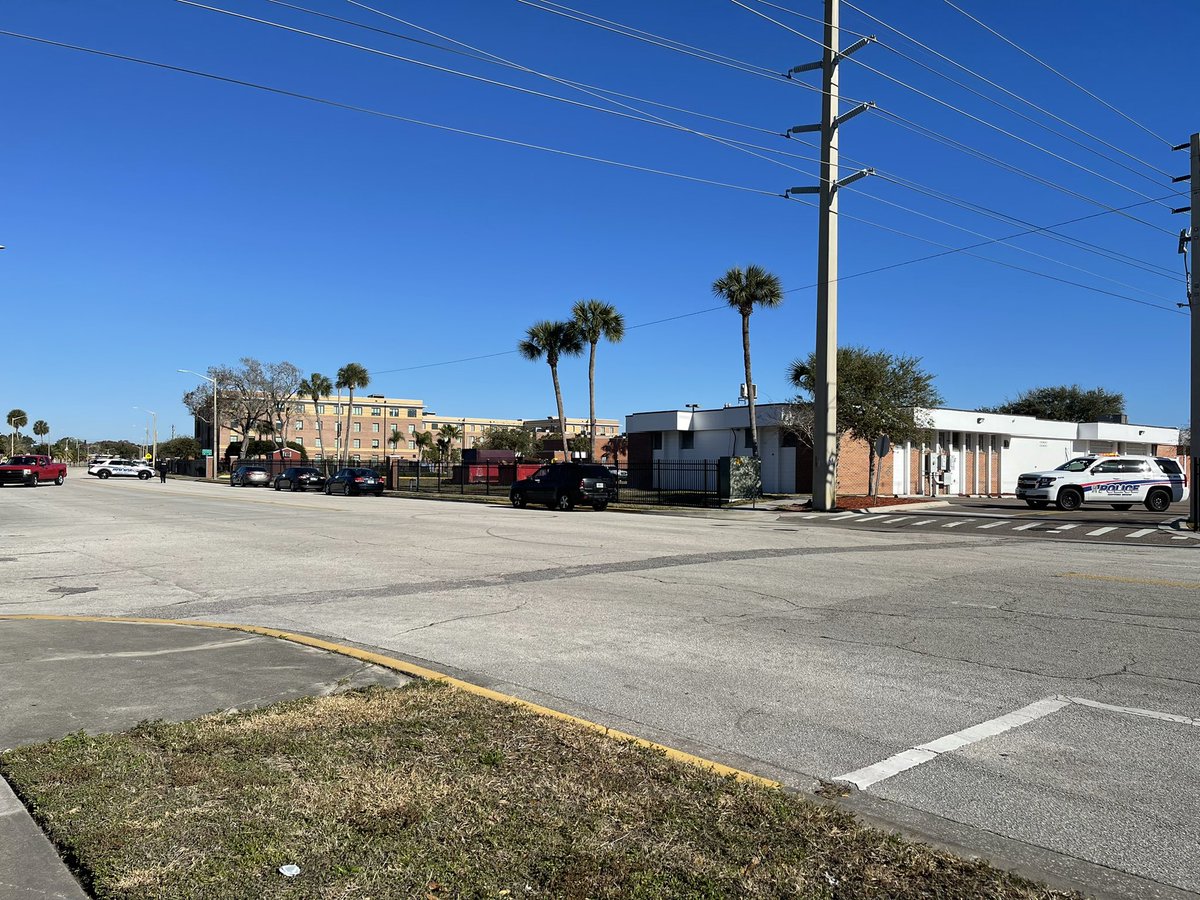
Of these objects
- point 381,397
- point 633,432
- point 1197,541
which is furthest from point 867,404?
point 381,397

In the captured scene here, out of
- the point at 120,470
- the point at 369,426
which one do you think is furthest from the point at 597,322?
the point at 369,426

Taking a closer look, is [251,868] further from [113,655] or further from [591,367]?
[591,367]

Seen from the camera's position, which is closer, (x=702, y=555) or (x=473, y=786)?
(x=473, y=786)

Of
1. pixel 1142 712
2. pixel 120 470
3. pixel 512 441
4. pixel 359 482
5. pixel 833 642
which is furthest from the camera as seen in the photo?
pixel 512 441

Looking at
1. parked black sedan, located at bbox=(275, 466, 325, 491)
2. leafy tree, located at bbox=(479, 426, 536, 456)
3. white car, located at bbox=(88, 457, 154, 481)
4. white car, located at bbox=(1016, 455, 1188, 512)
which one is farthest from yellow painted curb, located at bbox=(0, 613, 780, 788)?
leafy tree, located at bbox=(479, 426, 536, 456)

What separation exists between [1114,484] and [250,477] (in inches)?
2016

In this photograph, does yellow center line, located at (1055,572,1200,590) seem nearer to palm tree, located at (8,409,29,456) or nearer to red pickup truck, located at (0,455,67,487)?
red pickup truck, located at (0,455,67,487)

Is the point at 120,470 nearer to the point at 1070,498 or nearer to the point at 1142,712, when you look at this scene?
the point at 1070,498

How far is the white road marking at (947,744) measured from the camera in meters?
4.50

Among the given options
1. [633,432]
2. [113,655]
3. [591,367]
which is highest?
[591,367]

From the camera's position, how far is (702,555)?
50.0 ft

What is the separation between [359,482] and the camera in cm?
4459

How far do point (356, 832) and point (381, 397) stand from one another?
499 ft

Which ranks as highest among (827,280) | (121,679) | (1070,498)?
(827,280)
